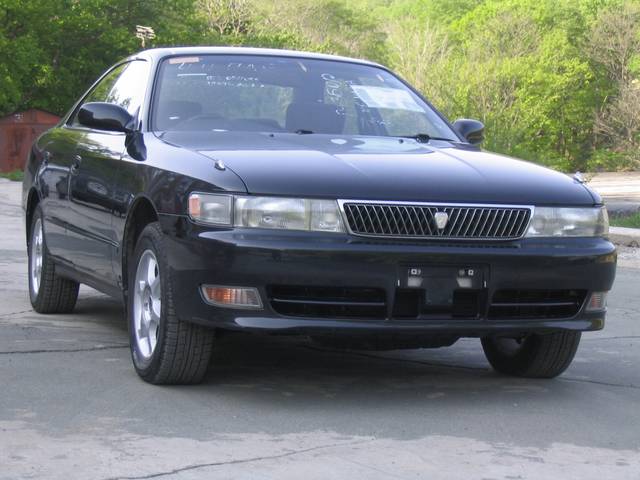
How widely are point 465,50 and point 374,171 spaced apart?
8001cm

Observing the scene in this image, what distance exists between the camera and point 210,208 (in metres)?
5.55

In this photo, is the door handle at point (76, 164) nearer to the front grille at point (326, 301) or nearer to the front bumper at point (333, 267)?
the front bumper at point (333, 267)

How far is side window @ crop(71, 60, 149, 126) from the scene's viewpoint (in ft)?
23.3

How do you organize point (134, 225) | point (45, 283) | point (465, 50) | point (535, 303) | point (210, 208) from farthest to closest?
point (465, 50)
point (45, 283)
point (134, 225)
point (535, 303)
point (210, 208)

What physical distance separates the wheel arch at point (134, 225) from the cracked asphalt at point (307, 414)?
1.59 feet

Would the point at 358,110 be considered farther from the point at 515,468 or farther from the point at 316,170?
the point at 515,468

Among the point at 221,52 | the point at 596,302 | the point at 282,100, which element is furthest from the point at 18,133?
the point at 596,302

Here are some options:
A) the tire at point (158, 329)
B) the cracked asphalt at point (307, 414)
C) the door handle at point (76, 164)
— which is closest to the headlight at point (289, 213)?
the tire at point (158, 329)

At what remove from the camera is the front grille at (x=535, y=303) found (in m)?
5.74

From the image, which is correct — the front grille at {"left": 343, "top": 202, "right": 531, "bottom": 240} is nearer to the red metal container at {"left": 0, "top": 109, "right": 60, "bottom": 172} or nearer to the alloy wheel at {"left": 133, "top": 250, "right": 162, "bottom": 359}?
the alloy wheel at {"left": 133, "top": 250, "right": 162, "bottom": 359}

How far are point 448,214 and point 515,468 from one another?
1259 mm

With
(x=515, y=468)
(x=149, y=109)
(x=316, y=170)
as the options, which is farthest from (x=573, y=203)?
(x=149, y=109)

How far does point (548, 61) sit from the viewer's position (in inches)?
3073

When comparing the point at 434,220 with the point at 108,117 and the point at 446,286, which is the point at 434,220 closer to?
the point at 446,286
